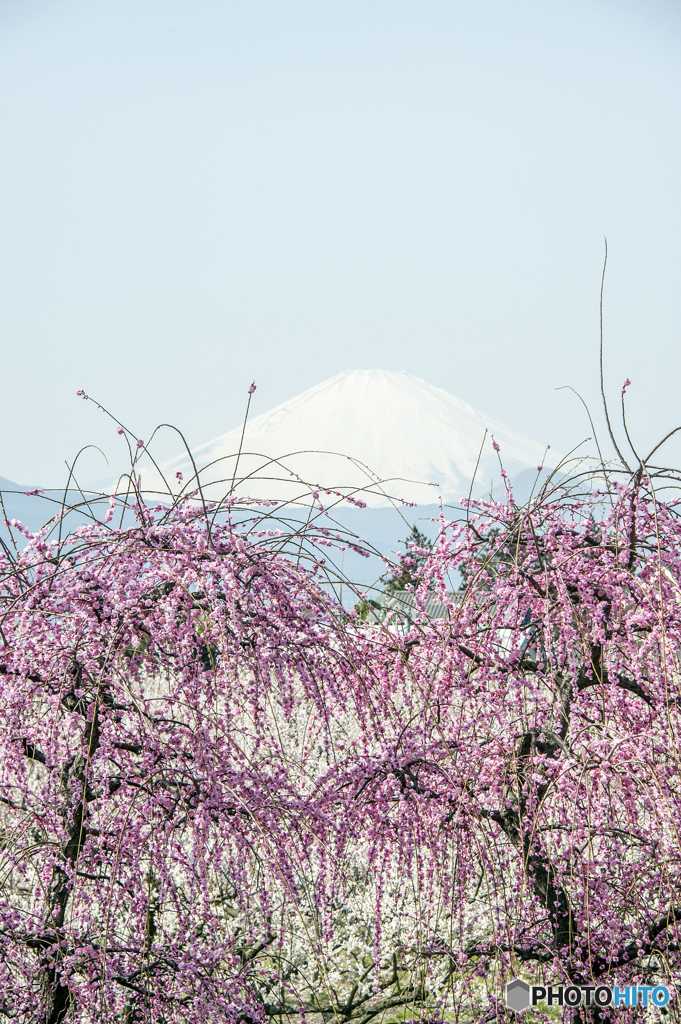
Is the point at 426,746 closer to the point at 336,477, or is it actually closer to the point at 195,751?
the point at 195,751

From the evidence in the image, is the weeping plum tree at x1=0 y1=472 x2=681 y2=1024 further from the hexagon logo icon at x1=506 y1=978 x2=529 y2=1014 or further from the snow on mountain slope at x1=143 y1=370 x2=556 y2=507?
the snow on mountain slope at x1=143 y1=370 x2=556 y2=507

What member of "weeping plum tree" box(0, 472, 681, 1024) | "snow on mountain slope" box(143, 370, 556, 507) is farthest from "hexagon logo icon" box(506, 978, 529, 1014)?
"snow on mountain slope" box(143, 370, 556, 507)

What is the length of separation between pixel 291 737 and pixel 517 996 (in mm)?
1545

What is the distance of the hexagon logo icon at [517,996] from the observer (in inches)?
142

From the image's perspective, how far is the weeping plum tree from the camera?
3.13 m

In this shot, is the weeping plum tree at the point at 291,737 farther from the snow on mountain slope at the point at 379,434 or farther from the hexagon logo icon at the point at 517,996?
the snow on mountain slope at the point at 379,434

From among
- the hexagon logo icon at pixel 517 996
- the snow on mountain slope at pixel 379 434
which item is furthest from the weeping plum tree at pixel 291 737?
the snow on mountain slope at pixel 379 434

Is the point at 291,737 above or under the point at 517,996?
above

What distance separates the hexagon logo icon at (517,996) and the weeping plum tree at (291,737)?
0.50 feet

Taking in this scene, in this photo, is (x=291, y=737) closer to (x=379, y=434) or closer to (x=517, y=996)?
(x=517, y=996)

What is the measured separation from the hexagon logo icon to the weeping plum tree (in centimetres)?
15

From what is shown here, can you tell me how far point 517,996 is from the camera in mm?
3656

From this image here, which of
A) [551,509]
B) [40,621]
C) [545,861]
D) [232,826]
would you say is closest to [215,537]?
[40,621]

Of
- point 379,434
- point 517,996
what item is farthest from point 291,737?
point 379,434
